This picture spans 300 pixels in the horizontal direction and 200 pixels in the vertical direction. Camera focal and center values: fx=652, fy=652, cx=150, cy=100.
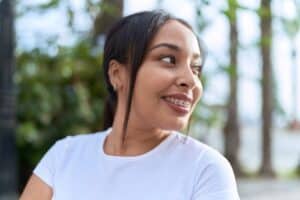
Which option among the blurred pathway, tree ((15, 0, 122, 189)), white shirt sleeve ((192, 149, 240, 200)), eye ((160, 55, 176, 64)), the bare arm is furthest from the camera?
the blurred pathway

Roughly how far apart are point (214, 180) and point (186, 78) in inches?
9.6

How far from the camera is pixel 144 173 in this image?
1487 mm

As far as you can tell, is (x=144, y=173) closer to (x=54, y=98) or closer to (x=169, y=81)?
(x=169, y=81)

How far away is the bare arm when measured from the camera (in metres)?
1.64

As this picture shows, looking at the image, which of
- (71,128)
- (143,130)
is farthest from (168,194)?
(71,128)

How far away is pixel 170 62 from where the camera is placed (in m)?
1.51

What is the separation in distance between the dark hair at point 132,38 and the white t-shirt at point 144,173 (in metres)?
0.11

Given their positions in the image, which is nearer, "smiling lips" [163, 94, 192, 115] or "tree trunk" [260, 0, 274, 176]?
"smiling lips" [163, 94, 192, 115]

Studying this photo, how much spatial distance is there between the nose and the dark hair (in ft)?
0.34

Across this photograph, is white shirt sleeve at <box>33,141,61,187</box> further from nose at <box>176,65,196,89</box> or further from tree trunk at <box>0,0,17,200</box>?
tree trunk at <box>0,0,17,200</box>

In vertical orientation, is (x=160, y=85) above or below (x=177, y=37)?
below

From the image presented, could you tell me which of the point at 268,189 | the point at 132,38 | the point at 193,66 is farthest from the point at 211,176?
the point at 268,189

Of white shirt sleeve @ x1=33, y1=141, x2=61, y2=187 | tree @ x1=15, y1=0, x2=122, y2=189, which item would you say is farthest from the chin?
tree @ x1=15, y1=0, x2=122, y2=189

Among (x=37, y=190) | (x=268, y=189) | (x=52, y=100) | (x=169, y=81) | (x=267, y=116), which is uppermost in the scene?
(x=169, y=81)
